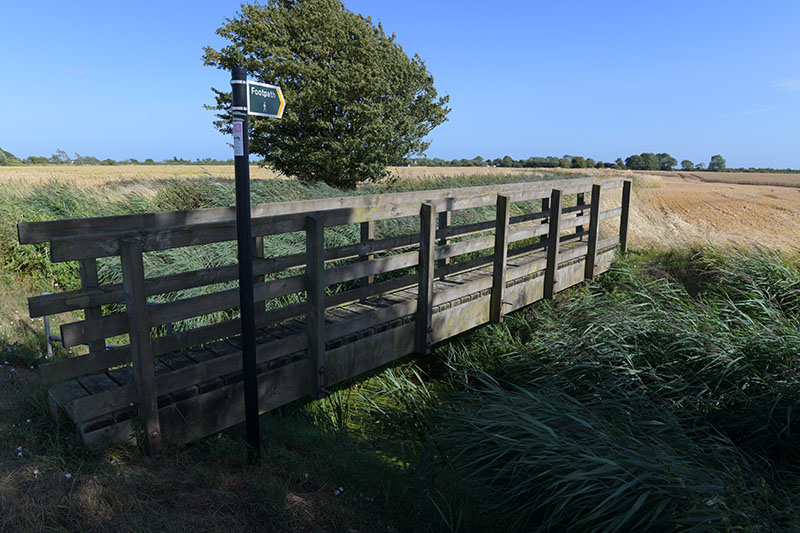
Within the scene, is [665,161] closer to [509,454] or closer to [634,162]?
[634,162]

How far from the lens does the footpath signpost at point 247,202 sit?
328 centimetres

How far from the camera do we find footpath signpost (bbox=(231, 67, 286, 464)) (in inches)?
129

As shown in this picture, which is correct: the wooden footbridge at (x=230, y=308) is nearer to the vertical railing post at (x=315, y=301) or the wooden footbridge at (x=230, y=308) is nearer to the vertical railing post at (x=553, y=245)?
the vertical railing post at (x=315, y=301)

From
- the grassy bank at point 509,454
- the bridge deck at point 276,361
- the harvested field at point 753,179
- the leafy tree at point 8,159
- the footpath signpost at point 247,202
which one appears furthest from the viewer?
the leafy tree at point 8,159

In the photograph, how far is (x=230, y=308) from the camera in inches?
188

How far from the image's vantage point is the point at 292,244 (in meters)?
9.30

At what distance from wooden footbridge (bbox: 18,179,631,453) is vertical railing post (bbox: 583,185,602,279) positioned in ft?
6.71

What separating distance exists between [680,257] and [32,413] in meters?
10.0

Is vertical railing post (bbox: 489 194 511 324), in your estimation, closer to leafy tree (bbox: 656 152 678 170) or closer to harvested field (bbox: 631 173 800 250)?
harvested field (bbox: 631 173 800 250)

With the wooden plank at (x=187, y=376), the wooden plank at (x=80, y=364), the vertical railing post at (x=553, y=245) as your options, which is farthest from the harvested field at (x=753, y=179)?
the wooden plank at (x=80, y=364)

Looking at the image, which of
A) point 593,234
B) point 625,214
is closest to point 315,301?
point 593,234

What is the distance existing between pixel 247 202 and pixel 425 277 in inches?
Result: 99.7

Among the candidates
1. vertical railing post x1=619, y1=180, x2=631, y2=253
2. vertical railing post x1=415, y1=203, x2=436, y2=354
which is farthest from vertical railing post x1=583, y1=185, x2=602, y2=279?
vertical railing post x1=415, y1=203, x2=436, y2=354

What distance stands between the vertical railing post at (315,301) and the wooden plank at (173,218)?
1.08m
